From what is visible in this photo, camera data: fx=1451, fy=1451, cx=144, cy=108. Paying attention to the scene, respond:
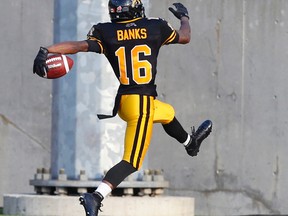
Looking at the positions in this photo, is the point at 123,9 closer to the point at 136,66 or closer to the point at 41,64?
the point at 136,66

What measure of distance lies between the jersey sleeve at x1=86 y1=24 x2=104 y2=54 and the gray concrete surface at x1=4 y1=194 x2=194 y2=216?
1.85 meters

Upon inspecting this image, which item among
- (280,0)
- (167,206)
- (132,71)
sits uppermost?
(280,0)

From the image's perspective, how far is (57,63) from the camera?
10016 millimetres

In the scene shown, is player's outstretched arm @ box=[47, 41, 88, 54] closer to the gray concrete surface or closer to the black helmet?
the black helmet

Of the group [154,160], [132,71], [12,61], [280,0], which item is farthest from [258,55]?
[132,71]

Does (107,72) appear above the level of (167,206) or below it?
above

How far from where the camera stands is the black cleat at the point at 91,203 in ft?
32.3

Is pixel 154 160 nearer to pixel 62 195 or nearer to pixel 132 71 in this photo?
pixel 62 195

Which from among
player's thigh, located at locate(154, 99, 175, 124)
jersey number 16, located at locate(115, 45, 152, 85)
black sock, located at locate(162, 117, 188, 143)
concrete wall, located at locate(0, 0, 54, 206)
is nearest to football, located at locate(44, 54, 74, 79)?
jersey number 16, located at locate(115, 45, 152, 85)

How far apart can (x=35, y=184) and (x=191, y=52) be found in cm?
233

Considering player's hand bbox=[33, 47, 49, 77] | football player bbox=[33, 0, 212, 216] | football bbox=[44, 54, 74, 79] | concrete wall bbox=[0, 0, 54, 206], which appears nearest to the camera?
player's hand bbox=[33, 47, 49, 77]

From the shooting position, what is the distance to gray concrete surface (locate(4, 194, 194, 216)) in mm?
11562

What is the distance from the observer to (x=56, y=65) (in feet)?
32.8

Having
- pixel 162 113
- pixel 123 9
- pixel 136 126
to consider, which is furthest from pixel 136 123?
pixel 123 9
